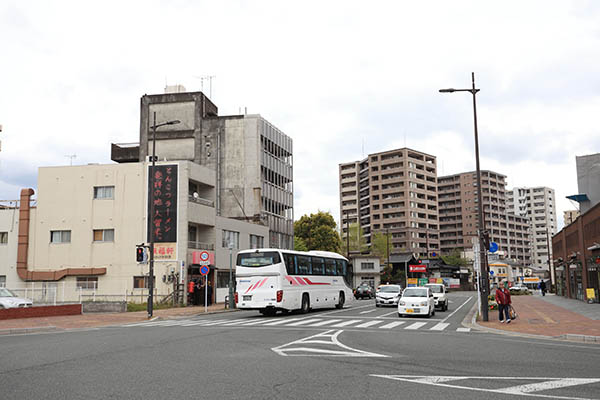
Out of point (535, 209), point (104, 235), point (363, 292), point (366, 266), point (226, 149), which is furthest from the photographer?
point (535, 209)

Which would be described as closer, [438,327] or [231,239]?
[438,327]

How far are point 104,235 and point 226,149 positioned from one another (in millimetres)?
19277

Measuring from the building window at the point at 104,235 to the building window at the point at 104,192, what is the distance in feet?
8.25

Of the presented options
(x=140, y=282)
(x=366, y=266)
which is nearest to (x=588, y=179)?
(x=140, y=282)

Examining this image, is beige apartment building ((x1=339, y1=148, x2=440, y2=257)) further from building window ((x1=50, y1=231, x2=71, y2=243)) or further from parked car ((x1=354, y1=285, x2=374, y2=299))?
building window ((x1=50, y1=231, x2=71, y2=243))

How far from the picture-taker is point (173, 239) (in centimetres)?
3991

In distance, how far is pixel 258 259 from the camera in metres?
27.3

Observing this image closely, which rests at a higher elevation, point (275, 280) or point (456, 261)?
point (456, 261)

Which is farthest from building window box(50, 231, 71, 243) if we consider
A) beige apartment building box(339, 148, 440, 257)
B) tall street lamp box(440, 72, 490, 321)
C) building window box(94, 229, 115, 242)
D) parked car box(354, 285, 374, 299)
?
beige apartment building box(339, 148, 440, 257)

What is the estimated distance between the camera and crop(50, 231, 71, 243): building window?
4172 centimetres

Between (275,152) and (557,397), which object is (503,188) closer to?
(275,152)

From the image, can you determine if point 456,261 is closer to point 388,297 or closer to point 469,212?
point 469,212

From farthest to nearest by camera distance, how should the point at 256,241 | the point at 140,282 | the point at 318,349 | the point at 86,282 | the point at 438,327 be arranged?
the point at 256,241
the point at 86,282
the point at 140,282
the point at 438,327
the point at 318,349

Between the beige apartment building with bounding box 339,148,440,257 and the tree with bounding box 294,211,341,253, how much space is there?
3590cm
